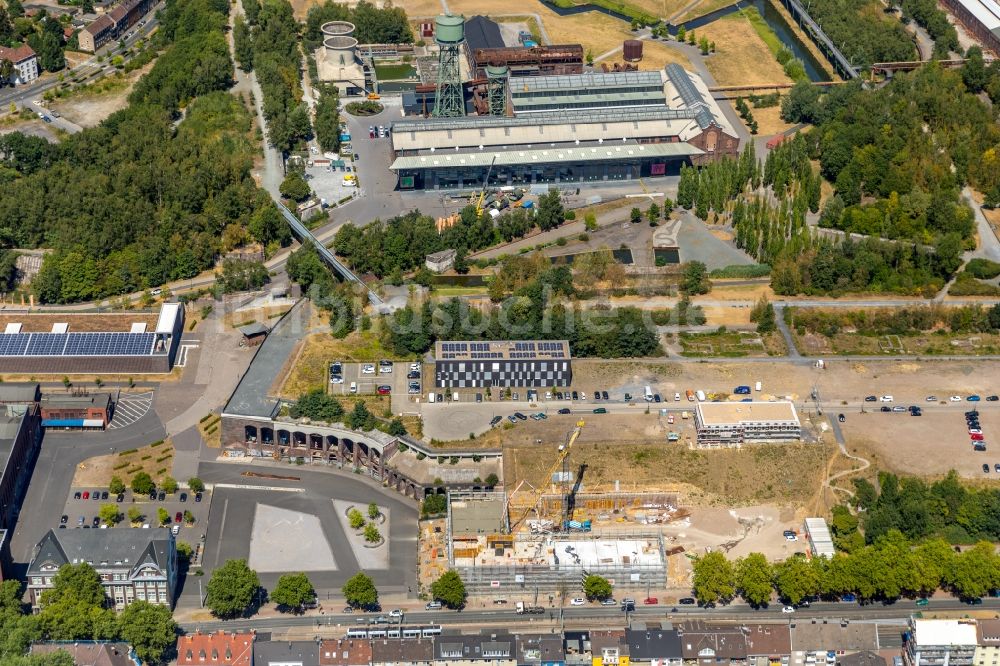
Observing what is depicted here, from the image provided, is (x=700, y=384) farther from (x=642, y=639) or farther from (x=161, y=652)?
(x=161, y=652)

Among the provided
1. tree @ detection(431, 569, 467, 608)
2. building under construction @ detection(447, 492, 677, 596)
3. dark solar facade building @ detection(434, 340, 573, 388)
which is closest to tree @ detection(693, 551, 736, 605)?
building under construction @ detection(447, 492, 677, 596)

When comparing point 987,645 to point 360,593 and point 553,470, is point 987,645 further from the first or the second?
point 360,593

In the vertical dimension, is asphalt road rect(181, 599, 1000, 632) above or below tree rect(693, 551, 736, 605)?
below

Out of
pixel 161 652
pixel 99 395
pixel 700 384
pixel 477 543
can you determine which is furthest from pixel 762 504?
pixel 99 395

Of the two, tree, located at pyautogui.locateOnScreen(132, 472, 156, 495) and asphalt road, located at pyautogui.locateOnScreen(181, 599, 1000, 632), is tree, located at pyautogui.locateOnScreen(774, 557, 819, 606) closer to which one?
asphalt road, located at pyautogui.locateOnScreen(181, 599, 1000, 632)

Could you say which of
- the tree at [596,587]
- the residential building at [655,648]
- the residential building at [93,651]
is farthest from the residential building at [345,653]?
the residential building at [655,648]

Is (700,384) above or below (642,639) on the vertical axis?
above

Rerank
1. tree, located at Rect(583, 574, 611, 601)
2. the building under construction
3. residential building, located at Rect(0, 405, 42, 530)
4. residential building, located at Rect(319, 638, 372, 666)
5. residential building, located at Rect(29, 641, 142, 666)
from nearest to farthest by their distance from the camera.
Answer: residential building, located at Rect(29, 641, 142, 666), residential building, located at Rect(319, 638, 372, 666), tree, located at Rect(583, 574, 611, 601), the building under construction, residential building, located at Rect(0, 405, 42, 530)

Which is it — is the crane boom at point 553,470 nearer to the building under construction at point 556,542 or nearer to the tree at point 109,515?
the building under construction at point 556,542
